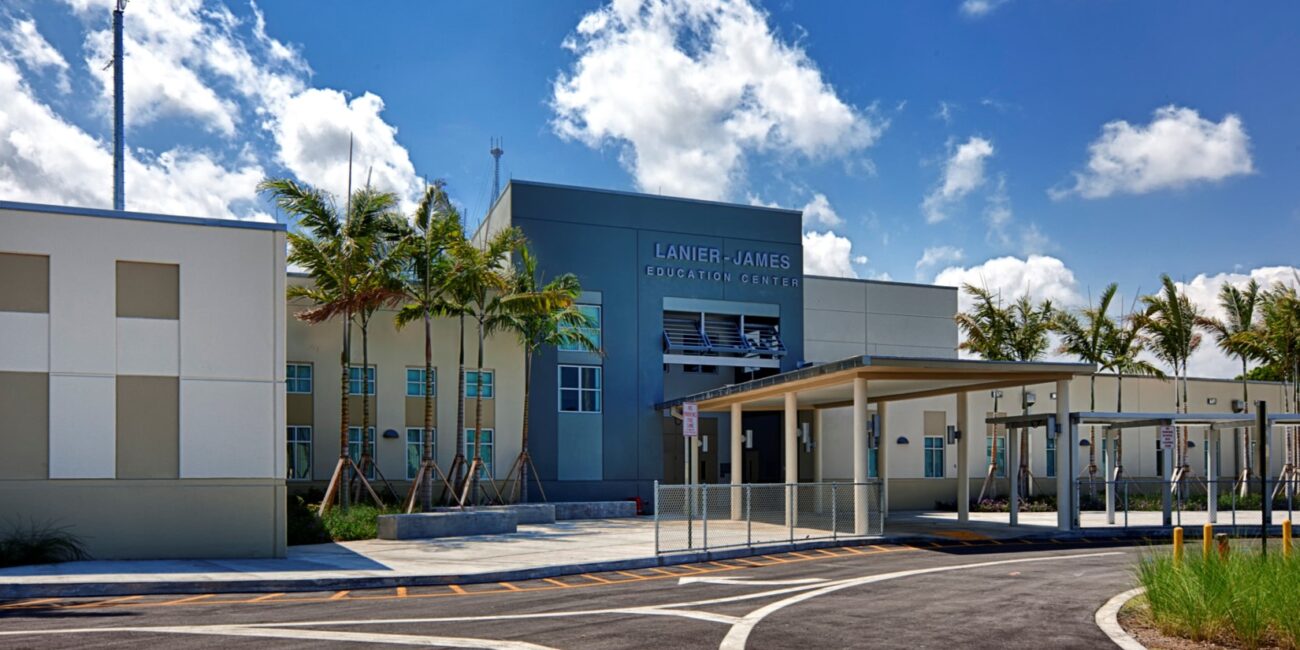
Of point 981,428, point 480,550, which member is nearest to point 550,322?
point 480,550

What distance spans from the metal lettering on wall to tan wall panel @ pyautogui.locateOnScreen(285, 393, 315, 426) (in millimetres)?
11716

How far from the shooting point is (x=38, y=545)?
1808 centimetres

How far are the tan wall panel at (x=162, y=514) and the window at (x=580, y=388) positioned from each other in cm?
1476

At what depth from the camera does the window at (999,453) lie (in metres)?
39.0

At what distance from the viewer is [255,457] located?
20031 millimetres

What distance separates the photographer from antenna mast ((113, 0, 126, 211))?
25.3 m

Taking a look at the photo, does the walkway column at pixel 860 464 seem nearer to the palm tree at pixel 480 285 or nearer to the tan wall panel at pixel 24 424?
the palm tree at pixel 480 285

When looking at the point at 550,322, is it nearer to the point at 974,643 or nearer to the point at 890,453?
the point at 890,453

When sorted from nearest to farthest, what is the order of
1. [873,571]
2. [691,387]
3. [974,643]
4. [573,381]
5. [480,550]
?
[974,643]
[873,571]
[480,550]
[573,381]
[691,387]

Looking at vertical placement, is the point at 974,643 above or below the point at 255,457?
below

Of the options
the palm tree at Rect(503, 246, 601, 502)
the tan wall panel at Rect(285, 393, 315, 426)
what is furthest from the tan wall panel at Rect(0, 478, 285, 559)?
the tan wall panel at Rect(285, 393, 315, 426)

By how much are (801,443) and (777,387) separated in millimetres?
12043

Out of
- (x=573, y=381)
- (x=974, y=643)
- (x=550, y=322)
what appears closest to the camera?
(x=974, y=643)

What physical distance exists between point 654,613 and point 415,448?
67.4ft
